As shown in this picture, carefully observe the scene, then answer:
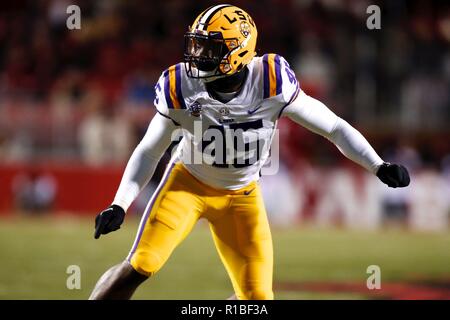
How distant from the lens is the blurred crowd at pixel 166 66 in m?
10.9

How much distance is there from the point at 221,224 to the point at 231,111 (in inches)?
20.7

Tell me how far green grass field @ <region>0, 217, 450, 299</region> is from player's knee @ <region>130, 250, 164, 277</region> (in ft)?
6.28

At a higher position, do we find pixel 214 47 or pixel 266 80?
pixel 214 47

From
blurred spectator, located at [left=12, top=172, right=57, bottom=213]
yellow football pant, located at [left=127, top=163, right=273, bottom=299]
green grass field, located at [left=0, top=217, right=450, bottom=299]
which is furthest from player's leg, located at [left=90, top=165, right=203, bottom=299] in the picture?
blurred spectator, located at [left=12, top=172, right=57, bottom=213]

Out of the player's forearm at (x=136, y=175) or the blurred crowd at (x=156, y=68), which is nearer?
the player's forearm at (x=136, y=175)

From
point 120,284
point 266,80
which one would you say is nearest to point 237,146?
point 266,80

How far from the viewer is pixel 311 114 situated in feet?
12.6

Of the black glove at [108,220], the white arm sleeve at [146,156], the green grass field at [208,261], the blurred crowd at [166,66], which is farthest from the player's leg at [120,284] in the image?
the blurred crowd at [166,66]

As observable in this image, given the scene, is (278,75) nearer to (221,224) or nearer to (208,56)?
(208,56)

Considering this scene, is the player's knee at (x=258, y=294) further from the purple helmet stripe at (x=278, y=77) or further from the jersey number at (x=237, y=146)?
the purple helmet stripe at (x=278, y=77)

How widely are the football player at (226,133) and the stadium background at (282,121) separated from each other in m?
4.66

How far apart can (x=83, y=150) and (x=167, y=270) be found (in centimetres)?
422

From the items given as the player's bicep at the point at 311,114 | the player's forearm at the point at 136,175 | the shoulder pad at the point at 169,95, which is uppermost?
the shoulder pad at the point at 169,95

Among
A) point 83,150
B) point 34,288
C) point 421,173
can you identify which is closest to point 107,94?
point 83,150
